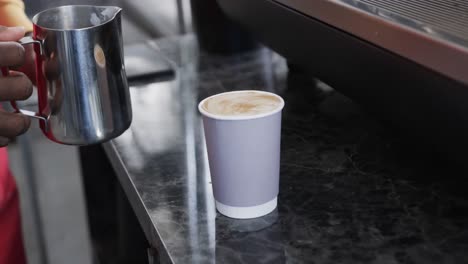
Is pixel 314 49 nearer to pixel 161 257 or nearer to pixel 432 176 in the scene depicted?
pixel 432 176

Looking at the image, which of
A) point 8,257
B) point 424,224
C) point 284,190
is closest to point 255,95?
point 284,190

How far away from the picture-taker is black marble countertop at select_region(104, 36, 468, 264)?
65 centimetres

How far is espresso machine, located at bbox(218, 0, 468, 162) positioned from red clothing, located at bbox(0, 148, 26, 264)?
0.53 meters

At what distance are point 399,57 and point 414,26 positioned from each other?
4 cm

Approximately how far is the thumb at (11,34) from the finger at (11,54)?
0.20 ft

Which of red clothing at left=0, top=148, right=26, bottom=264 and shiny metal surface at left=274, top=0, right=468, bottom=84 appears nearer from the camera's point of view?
shiny metal surface at left=274, top=0, right=468, bottom=84

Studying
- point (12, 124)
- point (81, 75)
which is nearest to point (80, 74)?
point (81, 75)

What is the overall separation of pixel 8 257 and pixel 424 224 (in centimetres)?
66

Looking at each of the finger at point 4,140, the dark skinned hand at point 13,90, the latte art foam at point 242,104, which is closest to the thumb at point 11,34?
the dark skinned hand at point 13,90

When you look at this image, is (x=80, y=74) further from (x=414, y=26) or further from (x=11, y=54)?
(x=414, y=26)

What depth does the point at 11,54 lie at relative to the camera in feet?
2.42

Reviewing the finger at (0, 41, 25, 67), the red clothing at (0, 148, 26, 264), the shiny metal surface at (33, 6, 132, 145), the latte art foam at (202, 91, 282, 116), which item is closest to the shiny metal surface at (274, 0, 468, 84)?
the latte art foam at (202, 91, 282, 116)

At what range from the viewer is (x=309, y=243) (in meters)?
0.66

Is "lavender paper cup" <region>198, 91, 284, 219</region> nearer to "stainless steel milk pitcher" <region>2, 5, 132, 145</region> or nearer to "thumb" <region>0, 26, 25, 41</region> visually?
"stainless steel milk pitcher" <region>2, 5, 132, 145</region>
